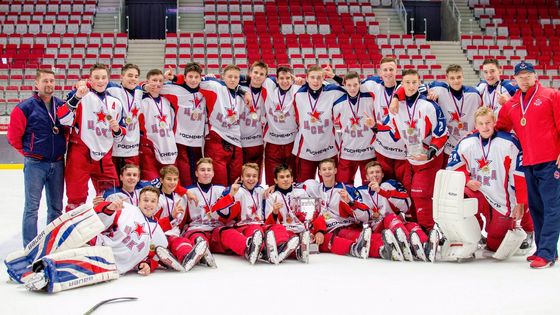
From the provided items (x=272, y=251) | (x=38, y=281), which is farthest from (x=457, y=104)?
(x=38, y=281)

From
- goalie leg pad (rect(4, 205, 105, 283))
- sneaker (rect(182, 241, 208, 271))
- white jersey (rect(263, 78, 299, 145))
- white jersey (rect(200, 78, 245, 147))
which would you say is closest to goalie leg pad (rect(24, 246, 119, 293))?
goalie leg pad (rect(4, 205, 105, 283))

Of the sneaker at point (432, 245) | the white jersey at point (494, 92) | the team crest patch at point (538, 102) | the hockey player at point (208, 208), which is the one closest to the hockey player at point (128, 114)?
the hockey player at point (208, 208)

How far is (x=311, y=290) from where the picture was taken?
3.81 m

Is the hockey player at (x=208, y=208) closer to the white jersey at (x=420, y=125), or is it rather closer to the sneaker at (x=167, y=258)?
the sneaker at (x=167, y=258)

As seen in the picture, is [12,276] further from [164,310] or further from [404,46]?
[404,46]

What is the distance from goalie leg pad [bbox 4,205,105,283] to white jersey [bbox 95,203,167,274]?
9.3 inches

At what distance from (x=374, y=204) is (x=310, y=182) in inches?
22.9

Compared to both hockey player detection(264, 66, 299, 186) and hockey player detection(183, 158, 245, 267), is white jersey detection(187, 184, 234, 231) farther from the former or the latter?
hockey player detection(264, 66, 299, 186)

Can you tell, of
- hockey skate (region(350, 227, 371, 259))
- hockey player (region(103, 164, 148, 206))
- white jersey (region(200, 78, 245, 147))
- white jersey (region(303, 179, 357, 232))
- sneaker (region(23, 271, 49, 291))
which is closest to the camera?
sneaker (region(23, 271, 49, 291))

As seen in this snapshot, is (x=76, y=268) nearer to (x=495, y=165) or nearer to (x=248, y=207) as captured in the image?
(x=248, y=207)

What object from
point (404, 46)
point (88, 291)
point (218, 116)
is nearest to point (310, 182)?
point (218, 116)

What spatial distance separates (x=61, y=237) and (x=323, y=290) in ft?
5.67

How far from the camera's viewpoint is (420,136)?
5391mm

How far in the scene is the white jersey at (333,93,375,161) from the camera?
5738 mm
